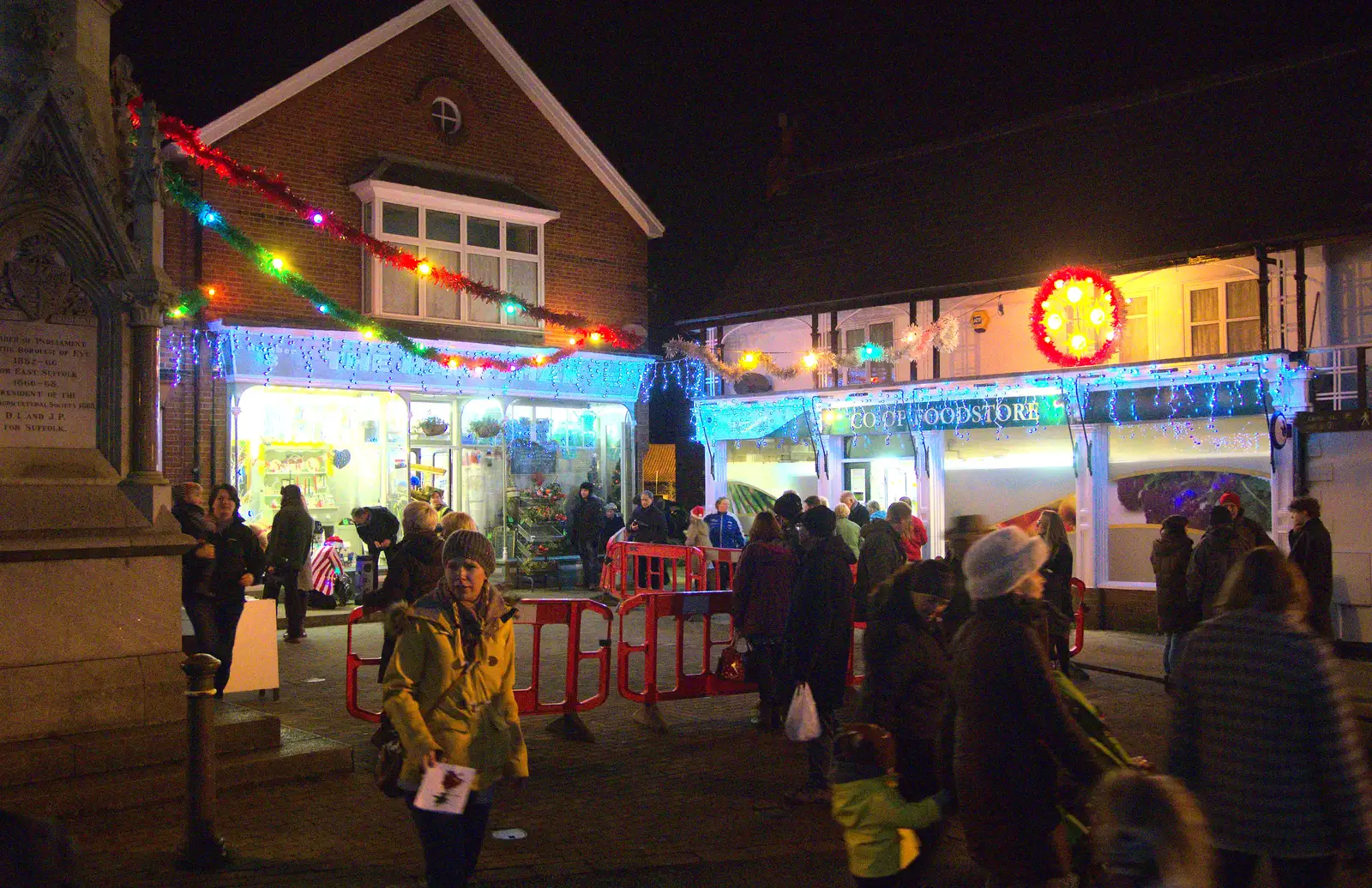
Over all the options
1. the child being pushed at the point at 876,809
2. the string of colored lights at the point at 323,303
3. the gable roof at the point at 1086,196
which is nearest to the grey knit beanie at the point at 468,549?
the child being pushed at the point at 876,809

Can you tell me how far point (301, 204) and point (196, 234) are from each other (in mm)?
4207

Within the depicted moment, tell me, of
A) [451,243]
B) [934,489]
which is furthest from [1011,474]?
[451,243]

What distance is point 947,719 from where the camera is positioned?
4586mm

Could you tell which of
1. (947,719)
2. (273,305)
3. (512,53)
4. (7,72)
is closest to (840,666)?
(947,719)

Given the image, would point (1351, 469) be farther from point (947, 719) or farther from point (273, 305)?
point (273, 305)

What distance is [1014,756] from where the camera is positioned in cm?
417

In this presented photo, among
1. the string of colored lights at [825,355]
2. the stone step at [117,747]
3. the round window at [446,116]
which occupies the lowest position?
the stone step at [117,747]

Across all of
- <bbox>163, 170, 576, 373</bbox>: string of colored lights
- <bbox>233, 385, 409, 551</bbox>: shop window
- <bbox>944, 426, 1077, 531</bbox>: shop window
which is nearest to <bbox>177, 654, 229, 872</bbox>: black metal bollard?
<bbox>163, 170, 576, 373</bbox>: string of colored lights

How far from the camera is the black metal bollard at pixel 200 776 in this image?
6188 millimetres

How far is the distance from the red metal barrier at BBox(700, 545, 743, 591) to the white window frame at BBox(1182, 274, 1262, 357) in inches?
277

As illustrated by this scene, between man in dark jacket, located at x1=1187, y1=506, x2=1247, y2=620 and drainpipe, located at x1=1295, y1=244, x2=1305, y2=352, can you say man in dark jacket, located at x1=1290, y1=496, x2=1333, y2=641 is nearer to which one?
man in dark jacket, located at x1=1187, y1=506, x2=1247, y2=620

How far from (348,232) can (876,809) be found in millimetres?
13959

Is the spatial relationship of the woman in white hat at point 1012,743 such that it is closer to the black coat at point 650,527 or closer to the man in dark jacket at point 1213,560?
the man in dark jacket at point 1213,560

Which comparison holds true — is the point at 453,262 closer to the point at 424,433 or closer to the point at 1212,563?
the point at 424,433
